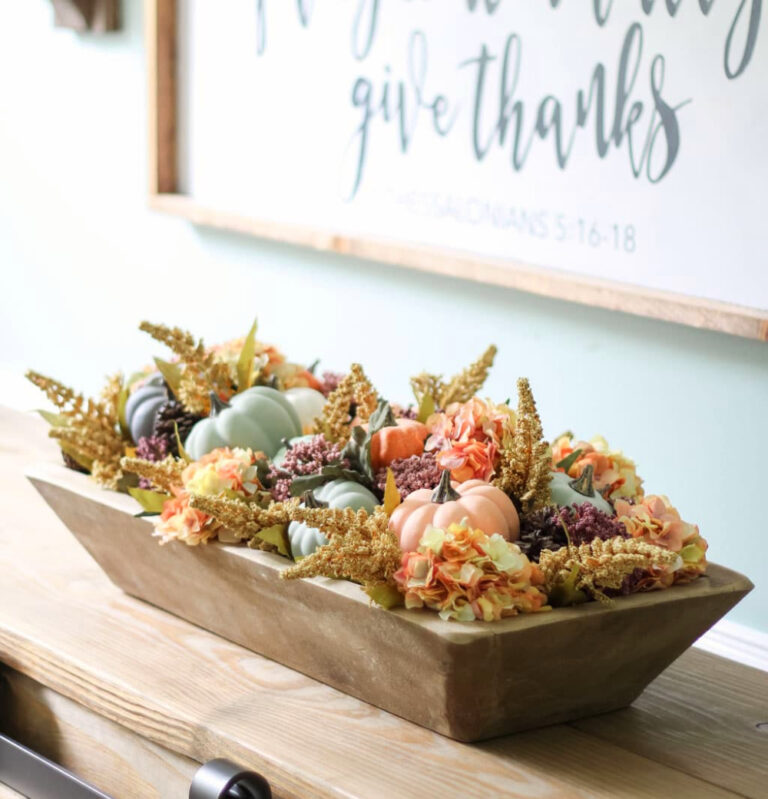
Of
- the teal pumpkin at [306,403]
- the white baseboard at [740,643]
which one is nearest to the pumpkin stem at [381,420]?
the teal pumpkin at [306,403]

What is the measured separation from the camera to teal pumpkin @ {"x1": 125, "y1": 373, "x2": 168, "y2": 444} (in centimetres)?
101

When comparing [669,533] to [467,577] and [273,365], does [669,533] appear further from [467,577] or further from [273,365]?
[273,365]

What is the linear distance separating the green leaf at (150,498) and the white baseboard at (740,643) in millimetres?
1097

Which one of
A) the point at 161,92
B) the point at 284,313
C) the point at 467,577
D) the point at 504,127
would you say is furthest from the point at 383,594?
the point at 161,92

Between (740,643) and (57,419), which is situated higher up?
(57,419)

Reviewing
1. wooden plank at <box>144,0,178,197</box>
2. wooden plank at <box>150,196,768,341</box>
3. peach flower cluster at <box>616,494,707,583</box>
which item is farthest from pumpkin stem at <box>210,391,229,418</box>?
wooden plank at <box>144,0,178,197</box>

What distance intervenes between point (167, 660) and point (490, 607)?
0.95 ft

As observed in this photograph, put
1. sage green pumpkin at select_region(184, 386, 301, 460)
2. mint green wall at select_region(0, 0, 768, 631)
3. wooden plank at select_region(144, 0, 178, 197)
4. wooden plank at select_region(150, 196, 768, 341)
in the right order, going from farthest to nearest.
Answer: wooden plank at select_region(144, 0, 178, 197) < mint green wall at select_region(0, 0, 768, 631) < wooden plank at select_region(150, 196, 768, 341) < sage green pumpkin at select_region(184, 386, 301, 460)

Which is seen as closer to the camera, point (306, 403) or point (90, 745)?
point (90, 745)

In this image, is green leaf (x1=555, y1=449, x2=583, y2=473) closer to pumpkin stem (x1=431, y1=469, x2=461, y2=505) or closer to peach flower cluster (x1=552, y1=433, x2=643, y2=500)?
peach flower cluster (x1=552, y1=433, x2=643, y2=500)

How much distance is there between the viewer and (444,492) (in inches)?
30.3

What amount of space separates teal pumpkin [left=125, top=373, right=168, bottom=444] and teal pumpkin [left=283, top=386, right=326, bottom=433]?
11 cm

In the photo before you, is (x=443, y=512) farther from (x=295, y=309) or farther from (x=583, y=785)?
(x=295, y=309)

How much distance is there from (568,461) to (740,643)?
1046mm
